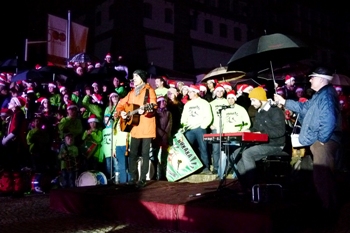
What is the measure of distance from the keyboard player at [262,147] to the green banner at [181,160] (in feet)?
8.47

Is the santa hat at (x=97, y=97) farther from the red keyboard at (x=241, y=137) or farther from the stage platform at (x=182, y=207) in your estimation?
the red keyboard at (x=241, y=137)

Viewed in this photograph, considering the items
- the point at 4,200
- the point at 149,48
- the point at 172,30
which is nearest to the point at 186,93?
the point at 4,200

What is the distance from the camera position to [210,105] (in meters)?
10.7

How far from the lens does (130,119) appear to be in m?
8.23

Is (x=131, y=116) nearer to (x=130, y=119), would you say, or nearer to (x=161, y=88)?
(x=130, y=119)

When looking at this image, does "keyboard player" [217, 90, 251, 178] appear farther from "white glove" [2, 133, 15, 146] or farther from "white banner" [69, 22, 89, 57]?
"white banner" [69, 22, 89, 57]

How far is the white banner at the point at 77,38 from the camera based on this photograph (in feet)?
83.0

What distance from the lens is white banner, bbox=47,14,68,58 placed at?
2402 cm

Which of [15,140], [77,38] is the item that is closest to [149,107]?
[15,140]

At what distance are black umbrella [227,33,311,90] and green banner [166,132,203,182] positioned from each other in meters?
2.73

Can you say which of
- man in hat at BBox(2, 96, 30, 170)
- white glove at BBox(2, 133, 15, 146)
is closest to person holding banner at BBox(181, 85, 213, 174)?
man in hat at BBox(2, 96, 30, 170)

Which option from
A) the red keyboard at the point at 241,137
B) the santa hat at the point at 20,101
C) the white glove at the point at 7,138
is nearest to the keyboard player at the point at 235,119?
the red keyboard at the point at 241,137

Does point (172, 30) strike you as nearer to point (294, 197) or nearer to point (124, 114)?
point (124, 114)

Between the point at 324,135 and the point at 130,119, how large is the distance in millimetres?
3949
